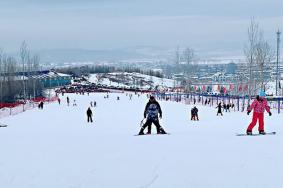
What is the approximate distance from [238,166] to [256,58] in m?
47.0

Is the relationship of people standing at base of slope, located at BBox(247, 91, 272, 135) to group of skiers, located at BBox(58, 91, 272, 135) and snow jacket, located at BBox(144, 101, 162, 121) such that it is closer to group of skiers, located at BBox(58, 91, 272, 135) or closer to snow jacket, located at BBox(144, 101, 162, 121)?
group of skiers, located at BBox(58, 91, 272, 135)

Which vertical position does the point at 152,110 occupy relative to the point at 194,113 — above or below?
above

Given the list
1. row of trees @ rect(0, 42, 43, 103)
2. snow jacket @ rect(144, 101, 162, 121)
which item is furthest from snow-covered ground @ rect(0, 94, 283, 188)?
row of trees @ rect(0, 42, 43, 103)

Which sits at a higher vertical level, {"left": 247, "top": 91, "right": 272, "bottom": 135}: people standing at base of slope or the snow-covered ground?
{"left": 247, "top": 91, "right": 272, "bottom": 135}: people standing at base of slope

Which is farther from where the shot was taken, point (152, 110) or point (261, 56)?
point (261, 56)

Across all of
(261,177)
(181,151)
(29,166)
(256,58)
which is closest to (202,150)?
(181,151)

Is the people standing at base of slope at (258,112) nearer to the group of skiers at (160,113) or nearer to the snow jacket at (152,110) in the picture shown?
the group of skiers at (160,113)

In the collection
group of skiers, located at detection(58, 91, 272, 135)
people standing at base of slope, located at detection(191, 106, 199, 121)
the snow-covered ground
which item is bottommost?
people standing at base of slope, located at detection(191, 106, 199, 121)

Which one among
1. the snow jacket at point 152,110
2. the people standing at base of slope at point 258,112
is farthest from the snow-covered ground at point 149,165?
the snow jacket at point 152,110

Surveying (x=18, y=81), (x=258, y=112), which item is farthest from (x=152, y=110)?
(x=18, y=81)

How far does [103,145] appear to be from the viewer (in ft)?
41.7

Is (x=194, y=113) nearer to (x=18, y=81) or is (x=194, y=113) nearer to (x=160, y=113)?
(x=160, y=113)

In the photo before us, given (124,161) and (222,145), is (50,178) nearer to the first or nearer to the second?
(124,161)

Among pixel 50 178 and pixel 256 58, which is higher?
pixel 256 58
